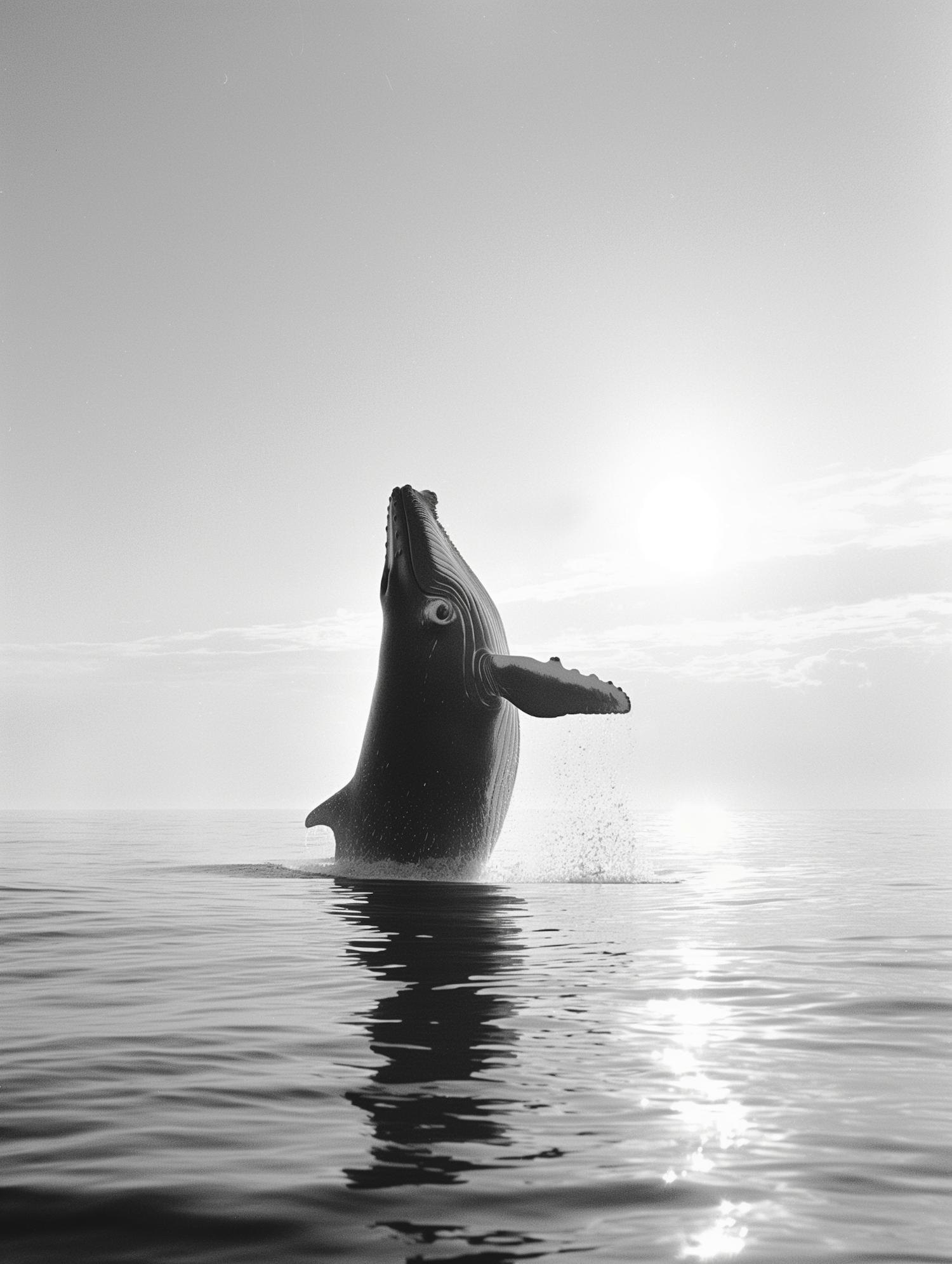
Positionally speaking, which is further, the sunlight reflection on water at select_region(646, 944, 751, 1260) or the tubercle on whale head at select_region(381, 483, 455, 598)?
the tubercle on whale head at select_region(381, 483, 455, 598)

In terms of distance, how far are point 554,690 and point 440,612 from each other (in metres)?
2.36

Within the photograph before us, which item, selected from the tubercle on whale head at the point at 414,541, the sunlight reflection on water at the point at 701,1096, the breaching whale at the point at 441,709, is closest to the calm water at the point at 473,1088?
the sunlight reflection on water at the point at 701,1096

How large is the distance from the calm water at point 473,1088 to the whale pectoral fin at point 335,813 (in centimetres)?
493

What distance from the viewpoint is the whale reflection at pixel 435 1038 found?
17.9 feet

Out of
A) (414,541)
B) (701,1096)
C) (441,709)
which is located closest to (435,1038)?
(701,1096)

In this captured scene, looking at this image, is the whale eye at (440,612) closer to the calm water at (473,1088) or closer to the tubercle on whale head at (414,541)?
the tubercle on whale head at (414,541)

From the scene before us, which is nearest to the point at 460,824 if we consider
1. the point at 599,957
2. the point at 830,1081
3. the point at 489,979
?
the point at 599,957

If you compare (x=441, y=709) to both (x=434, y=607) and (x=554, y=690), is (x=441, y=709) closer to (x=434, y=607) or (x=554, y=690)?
(x=434, y=607)

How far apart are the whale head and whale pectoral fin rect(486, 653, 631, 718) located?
Answer: 71 centimetres

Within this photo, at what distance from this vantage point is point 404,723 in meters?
19.5

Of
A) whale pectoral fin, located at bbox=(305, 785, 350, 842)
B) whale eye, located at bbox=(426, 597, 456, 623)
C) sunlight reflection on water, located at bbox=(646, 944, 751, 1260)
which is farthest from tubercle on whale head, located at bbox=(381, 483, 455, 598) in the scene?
sunlight reflection on water, located at bbox=(646, 944, 751, 1260)

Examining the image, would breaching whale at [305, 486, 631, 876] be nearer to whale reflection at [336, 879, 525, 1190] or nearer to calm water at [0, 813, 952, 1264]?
whale reflection at [336, 879, 525, 1190]

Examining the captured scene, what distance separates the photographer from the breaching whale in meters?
19.1

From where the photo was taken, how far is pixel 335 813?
21078 mm
